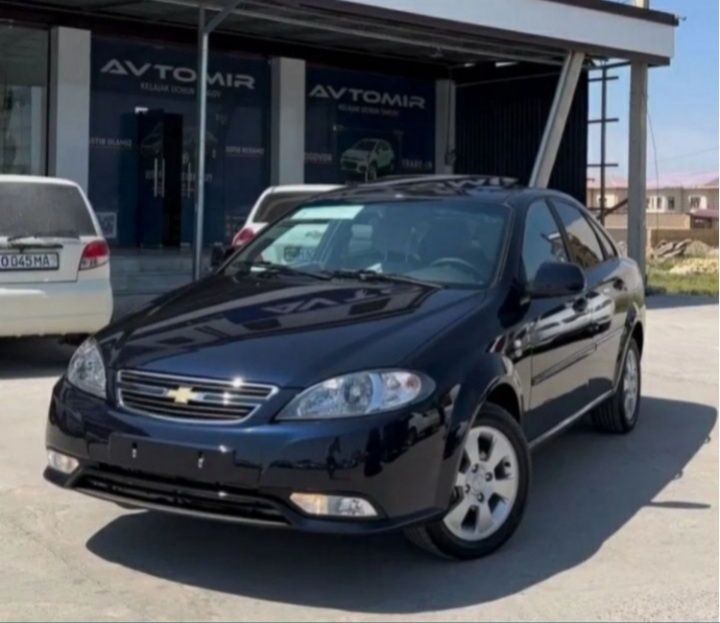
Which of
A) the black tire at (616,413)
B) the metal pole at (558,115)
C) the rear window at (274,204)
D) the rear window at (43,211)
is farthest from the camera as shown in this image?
the metal pole at (558,115)

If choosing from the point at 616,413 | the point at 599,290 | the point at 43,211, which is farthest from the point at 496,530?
the point at 43,211

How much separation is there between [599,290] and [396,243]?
1569 mm

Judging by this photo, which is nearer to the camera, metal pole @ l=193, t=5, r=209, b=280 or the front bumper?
the front bumper

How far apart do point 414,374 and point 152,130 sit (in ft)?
53.5

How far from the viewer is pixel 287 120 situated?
21500mm

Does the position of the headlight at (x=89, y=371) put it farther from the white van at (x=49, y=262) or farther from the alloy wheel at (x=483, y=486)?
the white van at (x=49, y=262)

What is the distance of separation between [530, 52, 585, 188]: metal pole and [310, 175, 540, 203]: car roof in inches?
476

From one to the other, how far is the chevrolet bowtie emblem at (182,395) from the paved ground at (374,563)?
774 millimetres

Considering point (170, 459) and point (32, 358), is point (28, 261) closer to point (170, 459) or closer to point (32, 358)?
point (32, 358)

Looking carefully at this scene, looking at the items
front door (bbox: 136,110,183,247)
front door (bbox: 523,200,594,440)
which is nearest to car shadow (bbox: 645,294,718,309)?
front door (bbox: 136,110,183,247)

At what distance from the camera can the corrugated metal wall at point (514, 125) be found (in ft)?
71.7

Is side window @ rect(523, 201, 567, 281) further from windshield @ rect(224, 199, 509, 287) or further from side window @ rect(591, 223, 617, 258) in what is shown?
side window @ rect(591, 223, 617, 258)

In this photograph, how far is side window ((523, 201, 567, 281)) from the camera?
19.8 feet

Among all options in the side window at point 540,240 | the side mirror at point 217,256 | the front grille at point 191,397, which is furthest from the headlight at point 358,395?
the side mirror at point 217,256
